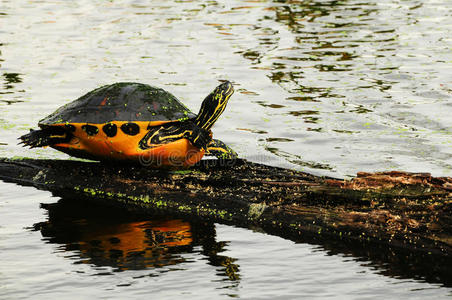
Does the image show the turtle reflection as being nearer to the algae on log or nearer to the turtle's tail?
the algae on log

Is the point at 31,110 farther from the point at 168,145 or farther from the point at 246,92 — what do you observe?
the point at 168,145

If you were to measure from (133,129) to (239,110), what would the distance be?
479 centimetres

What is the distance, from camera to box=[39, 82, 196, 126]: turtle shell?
22.1ft

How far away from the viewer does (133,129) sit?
671 centimetres

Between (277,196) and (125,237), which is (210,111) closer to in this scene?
(277,196)

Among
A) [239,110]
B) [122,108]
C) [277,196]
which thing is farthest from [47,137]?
[239,110]

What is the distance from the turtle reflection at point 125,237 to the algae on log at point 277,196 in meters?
0.13

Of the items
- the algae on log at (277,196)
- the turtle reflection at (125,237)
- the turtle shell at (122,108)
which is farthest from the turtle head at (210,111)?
the turtle reflection at (125,237)

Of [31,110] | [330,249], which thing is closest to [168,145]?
[330,249]

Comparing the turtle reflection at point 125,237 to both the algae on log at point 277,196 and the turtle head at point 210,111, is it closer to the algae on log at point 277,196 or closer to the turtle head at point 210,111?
the algae on log at point 277,196

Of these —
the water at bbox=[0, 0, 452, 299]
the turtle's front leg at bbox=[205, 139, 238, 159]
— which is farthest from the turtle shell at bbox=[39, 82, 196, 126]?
the water at bbox=[0, 0, 452, 299]

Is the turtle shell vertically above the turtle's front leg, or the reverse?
the turtle shell

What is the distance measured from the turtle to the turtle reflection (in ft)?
1.85

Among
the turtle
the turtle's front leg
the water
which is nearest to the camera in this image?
the water
